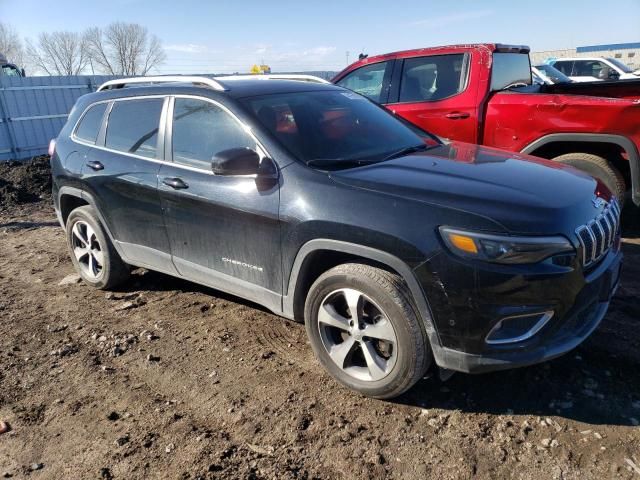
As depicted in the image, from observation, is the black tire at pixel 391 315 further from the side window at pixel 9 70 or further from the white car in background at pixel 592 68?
the side window at pixel 9 70

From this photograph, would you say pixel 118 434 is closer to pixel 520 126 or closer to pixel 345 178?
pixel 345 178

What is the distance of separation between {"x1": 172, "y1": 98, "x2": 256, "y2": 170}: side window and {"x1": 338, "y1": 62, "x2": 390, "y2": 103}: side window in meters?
3.20

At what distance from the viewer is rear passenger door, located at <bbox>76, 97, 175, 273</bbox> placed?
3.94 m

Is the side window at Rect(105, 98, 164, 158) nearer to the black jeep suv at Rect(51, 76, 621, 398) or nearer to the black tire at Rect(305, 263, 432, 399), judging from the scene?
the black jeep suv at Rect(51, 76, 621, 398)

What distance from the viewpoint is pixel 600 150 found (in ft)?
17.9

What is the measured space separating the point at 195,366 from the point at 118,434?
2.43ft

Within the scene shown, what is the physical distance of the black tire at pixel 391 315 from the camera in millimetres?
2721

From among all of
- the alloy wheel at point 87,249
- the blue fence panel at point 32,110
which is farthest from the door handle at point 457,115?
the blue fence panel at point 32,110

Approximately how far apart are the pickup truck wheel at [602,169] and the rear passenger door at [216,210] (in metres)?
3.60

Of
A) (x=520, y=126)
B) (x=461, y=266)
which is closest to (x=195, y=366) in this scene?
(x=461, y=266)

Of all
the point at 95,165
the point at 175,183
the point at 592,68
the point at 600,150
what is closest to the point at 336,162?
the point at 175,183

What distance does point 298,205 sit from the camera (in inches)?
119

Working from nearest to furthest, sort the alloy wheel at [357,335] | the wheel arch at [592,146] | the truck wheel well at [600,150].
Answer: the alloy wheel at [357,335], the wheel arch at [592,146], the truck wheel well at [600,150]

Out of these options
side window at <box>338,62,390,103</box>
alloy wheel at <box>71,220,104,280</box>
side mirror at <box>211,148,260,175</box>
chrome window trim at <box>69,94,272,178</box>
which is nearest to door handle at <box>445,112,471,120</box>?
side window at <box>338,62,390,103</box>
